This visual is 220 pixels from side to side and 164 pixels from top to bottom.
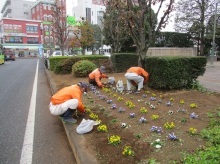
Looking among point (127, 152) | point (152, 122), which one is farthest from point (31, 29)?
point (127, 152)

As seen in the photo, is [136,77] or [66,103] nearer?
[66,103]

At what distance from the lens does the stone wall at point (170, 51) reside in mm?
22031

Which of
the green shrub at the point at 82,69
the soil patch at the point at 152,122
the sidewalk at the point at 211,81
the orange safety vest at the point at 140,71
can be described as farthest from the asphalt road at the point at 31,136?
the sidewalk at the point at 211,81

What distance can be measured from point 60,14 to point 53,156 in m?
20.5

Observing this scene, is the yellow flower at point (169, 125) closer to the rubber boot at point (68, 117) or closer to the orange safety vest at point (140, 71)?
the rubber boot at point (68, 117)

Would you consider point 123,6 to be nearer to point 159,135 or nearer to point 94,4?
point 159,135

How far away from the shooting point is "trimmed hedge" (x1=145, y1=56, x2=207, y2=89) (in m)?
7.04

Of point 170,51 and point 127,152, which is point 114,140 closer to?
point 127,152

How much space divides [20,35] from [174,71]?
211 feet

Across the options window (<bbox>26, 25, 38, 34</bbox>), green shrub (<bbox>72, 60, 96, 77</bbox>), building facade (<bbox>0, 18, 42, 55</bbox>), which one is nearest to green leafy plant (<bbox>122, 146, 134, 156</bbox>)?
green shrub (<bbox>72, 60, 96, 77</bbox>)

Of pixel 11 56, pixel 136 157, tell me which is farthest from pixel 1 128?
pixel 11 56

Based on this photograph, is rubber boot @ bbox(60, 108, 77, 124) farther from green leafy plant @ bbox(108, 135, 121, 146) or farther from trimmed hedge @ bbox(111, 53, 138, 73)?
trimmed hedge @ bbox(111, 53, 138, 73)

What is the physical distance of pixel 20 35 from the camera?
209ft

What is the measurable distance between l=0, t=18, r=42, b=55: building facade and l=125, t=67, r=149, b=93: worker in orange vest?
6192cm
